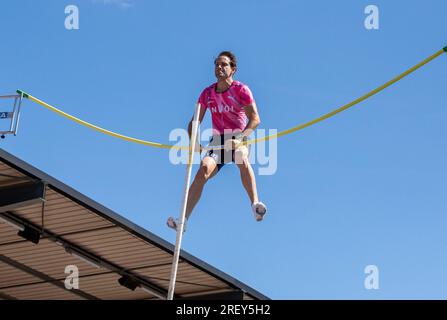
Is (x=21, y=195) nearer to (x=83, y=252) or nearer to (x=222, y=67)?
(x=83, y=252)

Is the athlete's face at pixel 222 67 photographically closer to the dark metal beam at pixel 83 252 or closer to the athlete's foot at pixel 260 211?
the athlete's foot at pixel 260 211

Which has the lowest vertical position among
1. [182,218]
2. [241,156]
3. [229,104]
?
[182,218]

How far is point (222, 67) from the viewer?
12367 millimetres

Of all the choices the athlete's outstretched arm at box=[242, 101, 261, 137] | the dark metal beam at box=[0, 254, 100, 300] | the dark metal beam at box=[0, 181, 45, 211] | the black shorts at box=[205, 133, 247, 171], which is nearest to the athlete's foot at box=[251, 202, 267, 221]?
the black shorts at box=[205, 133, 247, 171]

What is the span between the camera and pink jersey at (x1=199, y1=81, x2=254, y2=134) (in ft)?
40.9

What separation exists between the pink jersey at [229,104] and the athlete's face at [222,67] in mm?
197

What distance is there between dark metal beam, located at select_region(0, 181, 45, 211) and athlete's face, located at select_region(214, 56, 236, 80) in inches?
275

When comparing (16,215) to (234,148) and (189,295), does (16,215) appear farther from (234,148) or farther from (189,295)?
(234,148)

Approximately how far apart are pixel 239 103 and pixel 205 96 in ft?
1.50

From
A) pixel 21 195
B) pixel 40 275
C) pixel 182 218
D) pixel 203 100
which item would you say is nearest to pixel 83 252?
pixel 40 275

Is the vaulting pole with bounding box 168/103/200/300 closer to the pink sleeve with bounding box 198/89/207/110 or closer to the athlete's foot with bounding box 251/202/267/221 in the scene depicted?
the pink sleeve with bounding box 198/89/207/110

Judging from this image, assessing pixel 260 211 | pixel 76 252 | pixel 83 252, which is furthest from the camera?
pixel 83 252

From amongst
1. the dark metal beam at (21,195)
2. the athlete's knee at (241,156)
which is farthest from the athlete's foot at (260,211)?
the dark metal beam at (21,195)

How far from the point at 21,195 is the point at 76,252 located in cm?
317
